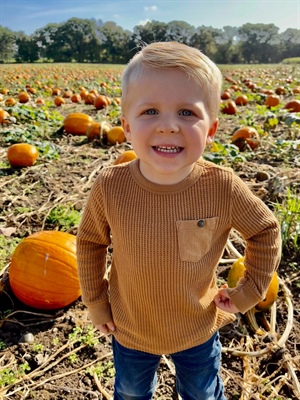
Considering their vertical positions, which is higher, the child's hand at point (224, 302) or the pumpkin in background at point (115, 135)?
the child's hand at point (224, 302)

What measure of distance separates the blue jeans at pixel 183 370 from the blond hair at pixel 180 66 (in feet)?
3.45

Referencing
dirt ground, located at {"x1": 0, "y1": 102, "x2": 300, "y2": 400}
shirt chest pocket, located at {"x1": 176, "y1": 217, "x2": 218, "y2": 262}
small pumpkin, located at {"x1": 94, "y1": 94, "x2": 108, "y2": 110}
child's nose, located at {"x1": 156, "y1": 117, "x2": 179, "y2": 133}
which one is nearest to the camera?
child's nose, located at {"x1": 156, "y1": 117, "x2": 179, "y2": 133}

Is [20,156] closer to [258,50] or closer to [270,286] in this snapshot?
[270,286]

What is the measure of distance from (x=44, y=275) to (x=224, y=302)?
1600 mm

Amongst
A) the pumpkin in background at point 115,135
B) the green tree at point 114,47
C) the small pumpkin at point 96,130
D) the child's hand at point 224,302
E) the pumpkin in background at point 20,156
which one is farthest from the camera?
the green tree at point 114,47

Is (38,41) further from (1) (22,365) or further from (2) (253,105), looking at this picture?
(1) (22,365)

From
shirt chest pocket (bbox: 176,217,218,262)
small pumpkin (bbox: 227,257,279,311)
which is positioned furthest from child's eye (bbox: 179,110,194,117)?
small pumpkin (bbox: 227,257,279,311)

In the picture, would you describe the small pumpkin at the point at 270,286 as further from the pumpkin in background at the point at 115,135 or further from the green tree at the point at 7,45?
the green tree at the point at 7,45

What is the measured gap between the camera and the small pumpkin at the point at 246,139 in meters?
6.56

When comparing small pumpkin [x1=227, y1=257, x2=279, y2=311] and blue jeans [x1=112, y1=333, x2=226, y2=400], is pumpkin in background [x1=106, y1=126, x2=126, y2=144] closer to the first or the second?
small pumpkin [x1=227, y1=257, x2=279, y2=311]

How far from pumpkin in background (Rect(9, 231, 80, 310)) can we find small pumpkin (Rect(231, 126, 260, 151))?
4273 millimetres

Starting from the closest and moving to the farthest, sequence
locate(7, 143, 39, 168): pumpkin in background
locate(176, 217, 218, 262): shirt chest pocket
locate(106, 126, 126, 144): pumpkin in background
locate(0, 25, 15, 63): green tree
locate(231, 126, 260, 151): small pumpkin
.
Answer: locate(176, 217, 218, 262): shirt chest pocket, locate(7, 143, 39, 168): pumpkin in background, locate(231, 126, 260, 151): small pumpkin, locate(106, 126, 126, 144): pumpkin in background, locate(0, 25, 15, 63): green tree

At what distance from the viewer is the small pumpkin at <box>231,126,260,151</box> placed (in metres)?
6.56

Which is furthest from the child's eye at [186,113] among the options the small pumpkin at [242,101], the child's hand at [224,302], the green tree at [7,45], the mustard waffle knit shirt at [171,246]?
the green tree at [7,45]
